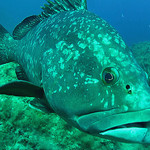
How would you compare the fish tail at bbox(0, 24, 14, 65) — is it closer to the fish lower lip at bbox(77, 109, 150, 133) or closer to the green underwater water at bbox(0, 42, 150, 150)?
the green underwater water at bbox(0, 42, 150, 150)

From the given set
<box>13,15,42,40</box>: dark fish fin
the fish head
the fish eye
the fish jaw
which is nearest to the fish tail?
<box>13,15,42,40</box>: dark fish fin

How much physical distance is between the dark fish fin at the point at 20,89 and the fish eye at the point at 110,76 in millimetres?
1061

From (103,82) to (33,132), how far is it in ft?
5.38

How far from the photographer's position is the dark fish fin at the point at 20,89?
6.85 feet

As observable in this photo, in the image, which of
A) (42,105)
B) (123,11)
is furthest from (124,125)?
(123,11)

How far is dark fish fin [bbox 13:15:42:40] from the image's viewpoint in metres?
4.45

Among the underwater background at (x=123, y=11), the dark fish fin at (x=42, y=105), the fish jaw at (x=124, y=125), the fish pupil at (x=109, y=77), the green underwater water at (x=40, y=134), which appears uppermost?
the underwater background at (x=123, y=11)

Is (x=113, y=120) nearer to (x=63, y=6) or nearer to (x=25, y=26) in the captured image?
(x=63, y=6)

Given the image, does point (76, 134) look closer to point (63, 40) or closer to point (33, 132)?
point (33, 132)

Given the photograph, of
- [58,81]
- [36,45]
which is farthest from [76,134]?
[36,45]

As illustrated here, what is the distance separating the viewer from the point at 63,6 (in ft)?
11.7

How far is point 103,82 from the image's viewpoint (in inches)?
79.7

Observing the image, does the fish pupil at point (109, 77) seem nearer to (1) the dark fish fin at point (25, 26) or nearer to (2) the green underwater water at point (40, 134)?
(2) the green underwater water at point (40, 134)

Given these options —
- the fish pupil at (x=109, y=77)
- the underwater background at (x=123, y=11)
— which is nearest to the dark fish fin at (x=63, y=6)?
the fish pupil at (x=109, y=77)
